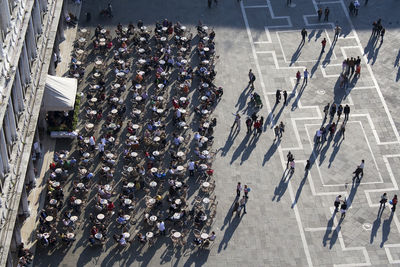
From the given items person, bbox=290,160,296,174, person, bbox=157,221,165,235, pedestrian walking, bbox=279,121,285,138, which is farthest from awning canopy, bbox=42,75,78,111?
person, bbox=290,160,296,174

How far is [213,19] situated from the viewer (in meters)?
99.5

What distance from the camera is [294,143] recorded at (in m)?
81.4

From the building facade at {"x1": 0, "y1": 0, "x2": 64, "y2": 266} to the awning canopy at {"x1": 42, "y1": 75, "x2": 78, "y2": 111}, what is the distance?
2730 mm

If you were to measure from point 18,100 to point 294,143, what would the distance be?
29.6 metres

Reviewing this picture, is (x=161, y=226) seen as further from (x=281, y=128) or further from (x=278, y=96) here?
(x=278, y=96)

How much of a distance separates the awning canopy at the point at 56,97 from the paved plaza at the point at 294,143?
1547 centimetres

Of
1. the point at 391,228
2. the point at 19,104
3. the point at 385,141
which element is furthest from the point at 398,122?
the point at 19,104

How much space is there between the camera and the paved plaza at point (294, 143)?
6975 centimetres

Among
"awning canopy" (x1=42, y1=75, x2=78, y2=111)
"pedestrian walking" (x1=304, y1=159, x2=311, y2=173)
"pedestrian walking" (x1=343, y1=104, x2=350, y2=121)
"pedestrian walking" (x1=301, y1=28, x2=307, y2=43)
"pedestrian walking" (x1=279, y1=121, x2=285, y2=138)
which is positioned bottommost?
"pedestrian walking" (x1=304, y1=159, x2=311, y2=173)

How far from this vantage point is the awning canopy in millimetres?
78500

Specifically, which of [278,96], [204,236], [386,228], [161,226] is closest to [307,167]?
[386,228]

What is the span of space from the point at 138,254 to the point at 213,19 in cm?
3996

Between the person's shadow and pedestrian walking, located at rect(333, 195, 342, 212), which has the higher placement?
pedestrian walking, located at rect(333, 195, 342, 212)

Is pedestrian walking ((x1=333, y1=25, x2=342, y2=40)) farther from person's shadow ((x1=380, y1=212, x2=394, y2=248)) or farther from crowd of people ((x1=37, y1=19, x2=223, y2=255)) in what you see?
person's shadow ((x1=380, y1=212, x2=394, y2=248))
